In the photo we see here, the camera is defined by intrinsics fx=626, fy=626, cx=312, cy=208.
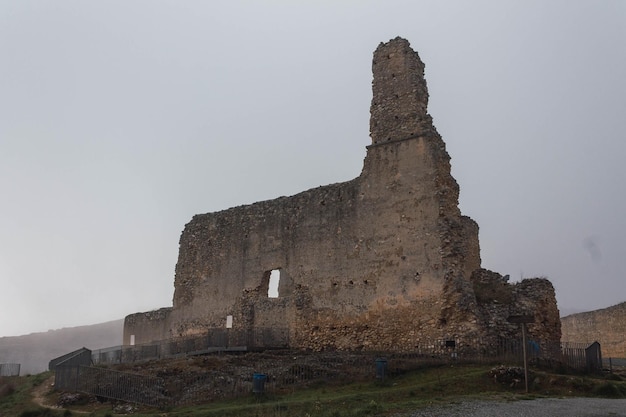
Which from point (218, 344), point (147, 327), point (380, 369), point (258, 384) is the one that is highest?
point (147, 327)

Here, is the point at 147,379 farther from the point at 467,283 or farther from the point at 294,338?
the point at 467,283

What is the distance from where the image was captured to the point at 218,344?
24125 mm

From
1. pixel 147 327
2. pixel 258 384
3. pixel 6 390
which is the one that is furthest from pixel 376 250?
pixel 147 327

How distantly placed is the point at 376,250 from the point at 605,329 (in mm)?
18963

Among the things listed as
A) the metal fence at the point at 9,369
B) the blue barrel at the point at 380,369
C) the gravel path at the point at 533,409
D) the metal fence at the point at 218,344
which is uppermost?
the metal fence at the point at 218,344

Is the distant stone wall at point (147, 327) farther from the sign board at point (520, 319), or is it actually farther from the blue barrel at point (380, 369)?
the sign board at point (520, 319)

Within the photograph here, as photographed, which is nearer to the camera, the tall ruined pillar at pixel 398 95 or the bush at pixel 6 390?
the bush at pixel 6 390

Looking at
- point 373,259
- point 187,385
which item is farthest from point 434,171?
point 187,385

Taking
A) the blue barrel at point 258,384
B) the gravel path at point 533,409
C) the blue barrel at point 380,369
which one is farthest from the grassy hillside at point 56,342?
the gravel path at point 533,409

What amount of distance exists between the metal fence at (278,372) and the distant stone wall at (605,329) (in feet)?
58.1

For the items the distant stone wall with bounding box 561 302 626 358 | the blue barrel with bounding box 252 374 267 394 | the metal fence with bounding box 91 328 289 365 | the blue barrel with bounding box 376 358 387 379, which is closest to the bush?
the metal fence with bounding box 91 328 289 365

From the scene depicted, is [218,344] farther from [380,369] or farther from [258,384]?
[380,369]

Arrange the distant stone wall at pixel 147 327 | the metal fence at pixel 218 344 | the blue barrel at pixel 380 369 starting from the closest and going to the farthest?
the blue barrel at pixel 380 369 → the metal fence at pixel 218 344 → the distant stone wall at pixel 147 327

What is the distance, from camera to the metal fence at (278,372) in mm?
16516
